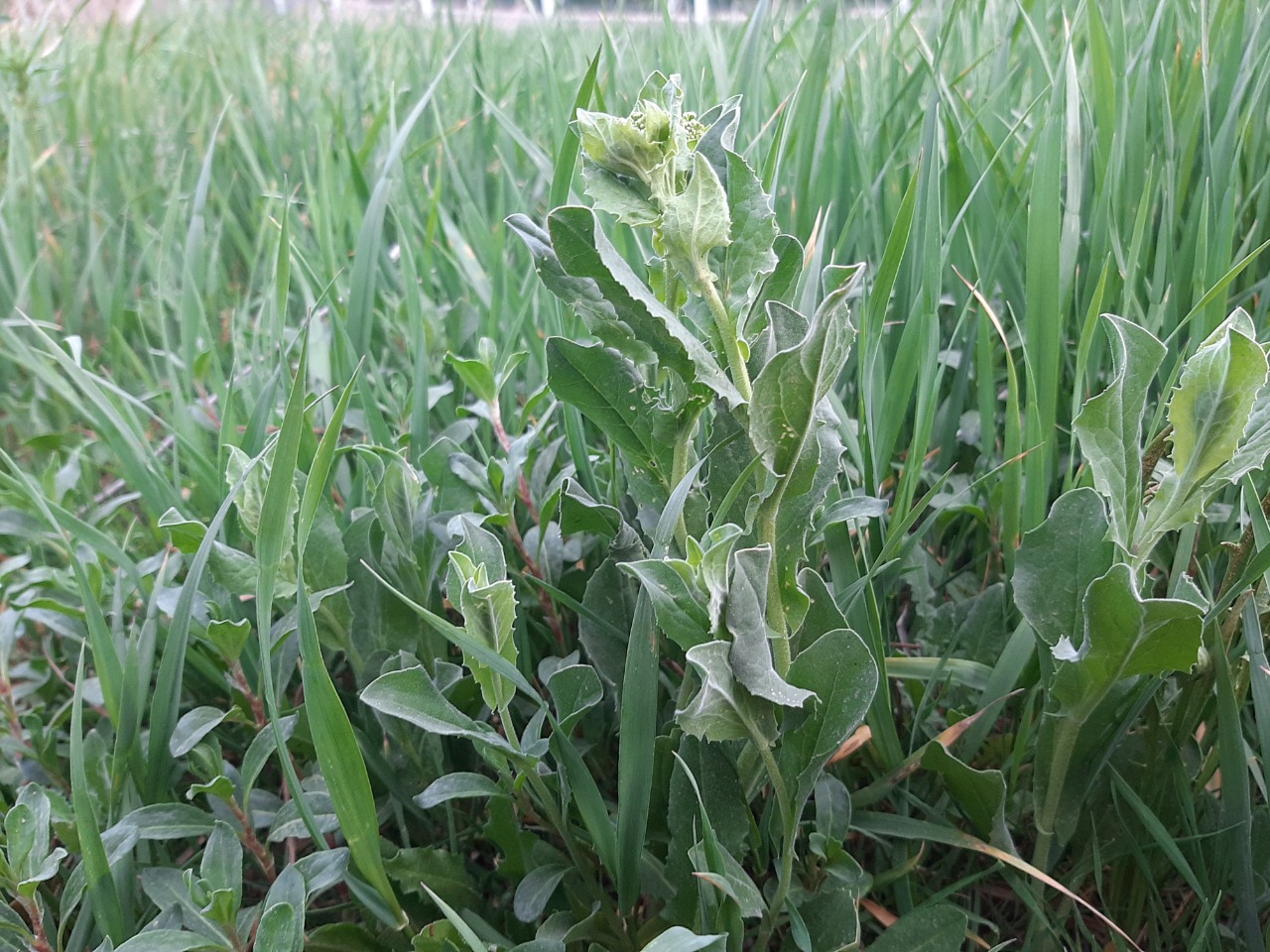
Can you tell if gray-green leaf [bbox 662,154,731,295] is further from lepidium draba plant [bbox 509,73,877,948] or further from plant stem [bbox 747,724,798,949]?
plant stem [bbox 747,724,798,949]

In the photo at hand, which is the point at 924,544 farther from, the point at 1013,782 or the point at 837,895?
the point at 837,895

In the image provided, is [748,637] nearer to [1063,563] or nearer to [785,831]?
[785,831]

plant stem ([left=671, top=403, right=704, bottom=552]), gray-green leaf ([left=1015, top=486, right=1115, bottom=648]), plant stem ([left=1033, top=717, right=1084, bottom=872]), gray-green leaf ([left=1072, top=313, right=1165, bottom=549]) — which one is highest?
gray-green leaf ([left=1072, top=313, right=1165, bottom=549])

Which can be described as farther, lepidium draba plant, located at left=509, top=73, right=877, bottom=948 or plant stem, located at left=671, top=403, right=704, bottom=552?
plant stem, located at left=671, top=403, right=704, bottom=552

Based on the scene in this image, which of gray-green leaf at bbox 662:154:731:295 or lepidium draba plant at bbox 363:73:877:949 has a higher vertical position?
gray-green leaf at bbox 662:154:731:295

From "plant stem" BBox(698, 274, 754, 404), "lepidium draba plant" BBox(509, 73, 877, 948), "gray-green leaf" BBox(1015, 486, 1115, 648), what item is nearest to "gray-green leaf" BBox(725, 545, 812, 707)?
"lepidium draba plant" BBox(509, 73, 877, 948)

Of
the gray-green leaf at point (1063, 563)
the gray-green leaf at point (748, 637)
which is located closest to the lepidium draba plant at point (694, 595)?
the gray-green leaf at point (748, 637)

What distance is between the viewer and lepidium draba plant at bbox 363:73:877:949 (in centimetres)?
60

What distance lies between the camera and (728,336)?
0.66 meters

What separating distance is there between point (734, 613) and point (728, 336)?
8.0 inches

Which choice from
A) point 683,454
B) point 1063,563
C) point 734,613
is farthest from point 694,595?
point 1063,563

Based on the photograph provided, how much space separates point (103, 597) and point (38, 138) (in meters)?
2.03

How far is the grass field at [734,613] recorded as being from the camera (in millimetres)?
651

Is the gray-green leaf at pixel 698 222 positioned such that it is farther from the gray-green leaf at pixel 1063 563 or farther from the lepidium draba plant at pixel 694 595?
the gray-green leaf at pixel 1063 563
